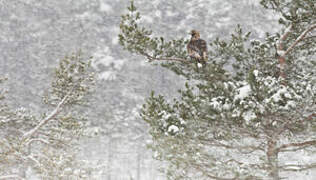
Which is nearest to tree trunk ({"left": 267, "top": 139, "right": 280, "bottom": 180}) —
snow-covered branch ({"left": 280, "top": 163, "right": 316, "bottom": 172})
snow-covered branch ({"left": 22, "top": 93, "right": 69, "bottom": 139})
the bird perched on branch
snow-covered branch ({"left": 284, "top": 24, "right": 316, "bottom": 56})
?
snow-covered branch ({"left": 280, "top": 163, "right": 316, "bottom": 172})

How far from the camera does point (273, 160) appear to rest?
6043mm

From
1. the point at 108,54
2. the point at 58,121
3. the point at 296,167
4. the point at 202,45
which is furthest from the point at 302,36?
the point at 108,54

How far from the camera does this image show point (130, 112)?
123 ft

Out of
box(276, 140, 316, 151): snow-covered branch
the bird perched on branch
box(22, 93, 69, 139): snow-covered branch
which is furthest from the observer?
box(22, 93, 69, 139): snow-covered branch

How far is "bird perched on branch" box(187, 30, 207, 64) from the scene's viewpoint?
20.6ft

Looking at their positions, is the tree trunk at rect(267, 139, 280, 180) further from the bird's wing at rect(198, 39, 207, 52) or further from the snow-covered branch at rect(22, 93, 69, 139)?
the snow-covered branch at rect(22, 93, 69, 139)

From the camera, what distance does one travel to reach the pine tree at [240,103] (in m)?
5.66

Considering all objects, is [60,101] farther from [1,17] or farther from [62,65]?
[1,17]

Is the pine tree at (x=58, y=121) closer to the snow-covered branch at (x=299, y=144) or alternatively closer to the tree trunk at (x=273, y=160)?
the tree trunk at (x=273, y=160)

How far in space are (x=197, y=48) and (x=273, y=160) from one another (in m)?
2.31

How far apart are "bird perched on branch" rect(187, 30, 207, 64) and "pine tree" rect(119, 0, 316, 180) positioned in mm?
192

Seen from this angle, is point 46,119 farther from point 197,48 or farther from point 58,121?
point 197,48

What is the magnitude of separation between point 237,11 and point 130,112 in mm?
37499

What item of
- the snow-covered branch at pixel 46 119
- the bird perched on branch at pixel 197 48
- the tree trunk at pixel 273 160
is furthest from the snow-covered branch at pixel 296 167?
the snow-covered branch at pixel 46 119
